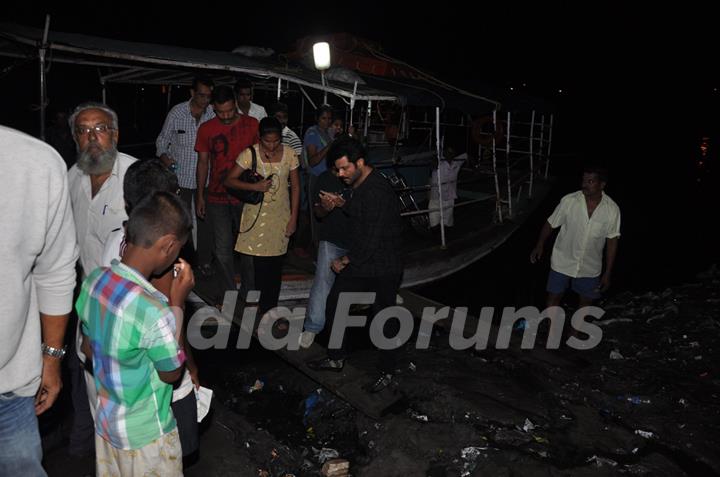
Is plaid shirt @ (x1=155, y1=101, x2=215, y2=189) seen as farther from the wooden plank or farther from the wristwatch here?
the wristwatch

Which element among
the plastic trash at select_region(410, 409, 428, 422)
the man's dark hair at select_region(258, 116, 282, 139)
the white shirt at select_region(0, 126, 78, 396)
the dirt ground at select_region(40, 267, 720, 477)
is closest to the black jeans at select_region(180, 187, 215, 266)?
the dirt ground at select_region(40, 267, 720, 477)

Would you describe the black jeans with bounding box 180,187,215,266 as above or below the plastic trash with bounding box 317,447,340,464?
above

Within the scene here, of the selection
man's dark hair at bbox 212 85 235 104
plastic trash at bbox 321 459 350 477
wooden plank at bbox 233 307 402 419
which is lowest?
plastic trash at bbox 321 459 350 477

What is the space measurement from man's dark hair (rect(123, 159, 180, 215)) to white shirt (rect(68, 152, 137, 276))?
0.23 m

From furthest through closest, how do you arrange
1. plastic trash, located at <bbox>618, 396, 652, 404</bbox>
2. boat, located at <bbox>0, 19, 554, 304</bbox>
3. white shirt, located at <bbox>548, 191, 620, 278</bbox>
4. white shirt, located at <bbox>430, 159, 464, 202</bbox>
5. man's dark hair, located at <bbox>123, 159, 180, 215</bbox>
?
1. white shirt, located at <bbox>430, 159, 464, 202</bbox>
2. boat, located at <bbox>0, 19, 554, 304</bbox>
3. white shirt, located at <bbox>548, 191, 620, 278</bbox>
4. plastic trash, located at <bbox>618, 396, 652, 404</bbox>
5. man's dark hair, located at <bbox>123, 159, 180, 215</bbox>

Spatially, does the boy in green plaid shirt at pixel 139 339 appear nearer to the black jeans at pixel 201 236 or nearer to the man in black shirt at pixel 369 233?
the man in black shirt at pixel 369 233

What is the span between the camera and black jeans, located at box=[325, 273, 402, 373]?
4461 millimetres

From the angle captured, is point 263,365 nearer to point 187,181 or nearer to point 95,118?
point 187,181

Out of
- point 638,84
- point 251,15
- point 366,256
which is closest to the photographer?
point 366,256

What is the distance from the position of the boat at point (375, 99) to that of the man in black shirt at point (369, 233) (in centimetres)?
201

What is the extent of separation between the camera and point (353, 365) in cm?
513

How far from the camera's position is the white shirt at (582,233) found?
555 cm

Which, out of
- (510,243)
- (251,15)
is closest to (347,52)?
(510,243)

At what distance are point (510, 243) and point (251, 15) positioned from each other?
3228 cm
